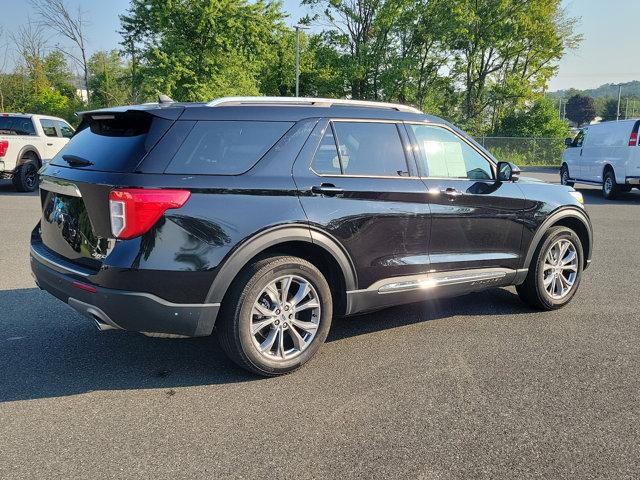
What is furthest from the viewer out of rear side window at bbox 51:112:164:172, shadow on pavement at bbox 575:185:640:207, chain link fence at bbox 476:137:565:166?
chain link fence at bbox 476:137:565:166

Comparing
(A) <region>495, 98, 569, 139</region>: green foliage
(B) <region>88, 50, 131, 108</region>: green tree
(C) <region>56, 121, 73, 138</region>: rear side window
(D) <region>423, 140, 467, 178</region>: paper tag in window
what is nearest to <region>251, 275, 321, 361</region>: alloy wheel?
(D) <region>423, 140, 467, 178</region>: paper tag in window

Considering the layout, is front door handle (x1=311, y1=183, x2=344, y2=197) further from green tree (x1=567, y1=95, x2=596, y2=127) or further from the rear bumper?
green tree (x1=567, y1=95, x2=596, y2=127)

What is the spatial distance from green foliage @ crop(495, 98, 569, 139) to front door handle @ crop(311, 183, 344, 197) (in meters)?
38.2

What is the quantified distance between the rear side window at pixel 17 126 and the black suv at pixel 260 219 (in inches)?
461

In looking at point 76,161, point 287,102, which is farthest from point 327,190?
point 76,161

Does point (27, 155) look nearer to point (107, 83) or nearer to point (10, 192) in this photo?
point (10, 192)

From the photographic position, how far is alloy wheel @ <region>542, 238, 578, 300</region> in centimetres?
537

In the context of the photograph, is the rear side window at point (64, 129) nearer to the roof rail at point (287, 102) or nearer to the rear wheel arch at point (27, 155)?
the rear wheel arch at point (27, 155)

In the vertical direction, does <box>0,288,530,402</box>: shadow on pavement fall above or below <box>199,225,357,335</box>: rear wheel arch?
below

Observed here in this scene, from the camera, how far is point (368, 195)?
411 cm

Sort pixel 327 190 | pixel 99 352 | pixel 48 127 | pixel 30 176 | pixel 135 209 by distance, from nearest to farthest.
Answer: pixel 135 209 → pixel 327 190 → pixel 99 352 → pixel 30 176 → pixel 48 127

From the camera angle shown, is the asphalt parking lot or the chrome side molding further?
the chrome side molding

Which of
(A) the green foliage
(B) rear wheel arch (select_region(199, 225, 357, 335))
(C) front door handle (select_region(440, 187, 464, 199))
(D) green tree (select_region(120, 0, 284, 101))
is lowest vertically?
(B) rear wheel arch (select_region(199, 225, 357, 335))

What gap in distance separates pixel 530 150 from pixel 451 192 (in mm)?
33657
